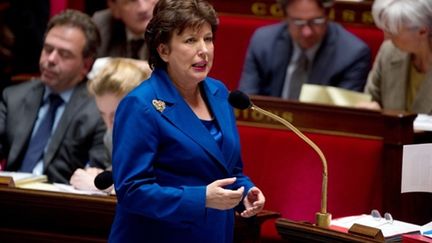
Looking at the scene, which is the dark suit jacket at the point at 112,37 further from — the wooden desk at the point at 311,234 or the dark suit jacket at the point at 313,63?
the wooden desk at the point at 311,234

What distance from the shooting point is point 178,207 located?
1.76 metres

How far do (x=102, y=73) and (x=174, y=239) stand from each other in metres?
0.84

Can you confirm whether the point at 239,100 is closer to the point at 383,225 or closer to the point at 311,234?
the point at 311,234

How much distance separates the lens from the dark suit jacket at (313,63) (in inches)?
124

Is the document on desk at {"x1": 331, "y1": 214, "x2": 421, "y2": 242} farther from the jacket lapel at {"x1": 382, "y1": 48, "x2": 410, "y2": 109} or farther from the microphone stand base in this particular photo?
the jacket lapel at {"x1": 382, "y1": 48, "x2": 410, "y2": 109}

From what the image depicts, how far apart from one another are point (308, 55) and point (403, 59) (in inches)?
13.0

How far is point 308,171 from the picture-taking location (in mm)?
2670

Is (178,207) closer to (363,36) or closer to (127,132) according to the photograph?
(127,132)

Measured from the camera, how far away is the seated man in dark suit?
2828mm

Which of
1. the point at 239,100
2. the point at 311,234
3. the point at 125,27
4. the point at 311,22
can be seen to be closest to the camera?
the point at 239,100

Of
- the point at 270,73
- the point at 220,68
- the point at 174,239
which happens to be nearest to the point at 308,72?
the point at 270,73

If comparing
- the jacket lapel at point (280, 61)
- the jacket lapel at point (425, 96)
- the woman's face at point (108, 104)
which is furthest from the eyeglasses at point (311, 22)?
the woman's face at point (108, 104)

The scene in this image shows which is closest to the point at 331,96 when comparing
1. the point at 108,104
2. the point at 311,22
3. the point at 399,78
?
the point at 399,78

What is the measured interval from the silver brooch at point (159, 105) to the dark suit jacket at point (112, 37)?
1.54m
